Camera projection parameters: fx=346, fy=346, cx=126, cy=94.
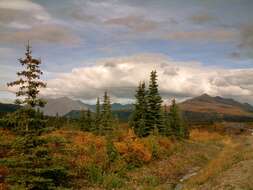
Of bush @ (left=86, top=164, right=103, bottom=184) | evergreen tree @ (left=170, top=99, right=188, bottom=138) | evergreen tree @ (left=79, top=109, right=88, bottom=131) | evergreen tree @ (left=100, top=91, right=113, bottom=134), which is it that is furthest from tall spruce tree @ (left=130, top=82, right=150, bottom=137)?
evergreen tree @ (left=79, top=109, right=88, bottom=131)

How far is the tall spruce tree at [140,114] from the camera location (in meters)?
48.2

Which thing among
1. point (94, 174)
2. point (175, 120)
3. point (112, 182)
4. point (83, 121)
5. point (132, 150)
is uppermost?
point (175, 120)

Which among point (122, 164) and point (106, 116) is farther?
point (106, 116)

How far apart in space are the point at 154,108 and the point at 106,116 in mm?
13981

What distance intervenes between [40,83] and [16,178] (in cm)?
511

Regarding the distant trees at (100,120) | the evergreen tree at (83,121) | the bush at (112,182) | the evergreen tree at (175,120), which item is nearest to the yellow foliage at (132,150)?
the bush at (112,182)

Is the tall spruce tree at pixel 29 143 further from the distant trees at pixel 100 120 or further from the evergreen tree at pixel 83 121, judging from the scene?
the evergreen tree at pixel 83 121

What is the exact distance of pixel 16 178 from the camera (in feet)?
59.0

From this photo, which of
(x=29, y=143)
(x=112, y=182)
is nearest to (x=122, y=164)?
(x=112, y=182)

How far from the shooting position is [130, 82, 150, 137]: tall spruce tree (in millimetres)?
48219

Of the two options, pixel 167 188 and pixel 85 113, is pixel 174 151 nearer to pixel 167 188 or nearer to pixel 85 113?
pixel 167 188

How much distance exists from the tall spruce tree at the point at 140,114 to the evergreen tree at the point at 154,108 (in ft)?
2.05

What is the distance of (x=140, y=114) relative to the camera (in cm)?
4969

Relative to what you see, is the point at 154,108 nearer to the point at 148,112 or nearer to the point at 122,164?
the point at 148,112
